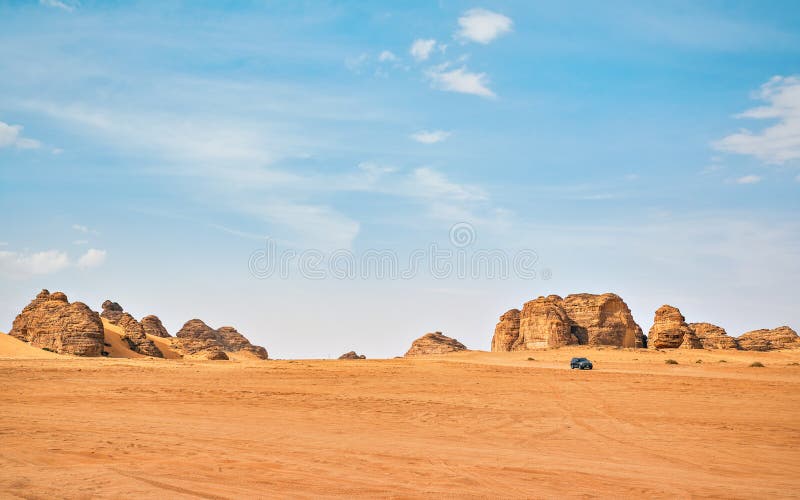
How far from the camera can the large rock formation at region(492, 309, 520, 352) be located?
7419cm

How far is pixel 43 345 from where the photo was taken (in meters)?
47.4

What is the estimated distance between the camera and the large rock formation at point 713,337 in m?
60.2

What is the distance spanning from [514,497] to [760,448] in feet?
23.1

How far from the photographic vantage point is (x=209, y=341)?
6688 cm

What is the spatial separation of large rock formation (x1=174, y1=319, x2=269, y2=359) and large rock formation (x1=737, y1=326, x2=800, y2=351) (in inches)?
1960

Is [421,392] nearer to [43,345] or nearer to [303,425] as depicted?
[303,425]

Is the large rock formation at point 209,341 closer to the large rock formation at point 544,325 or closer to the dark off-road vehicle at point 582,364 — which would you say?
the large rock formation at point 544,325

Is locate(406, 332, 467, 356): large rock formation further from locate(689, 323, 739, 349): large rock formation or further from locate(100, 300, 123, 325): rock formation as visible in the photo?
locate(100, 300, 123, 325): rock formation

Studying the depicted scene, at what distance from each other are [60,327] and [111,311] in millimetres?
27262

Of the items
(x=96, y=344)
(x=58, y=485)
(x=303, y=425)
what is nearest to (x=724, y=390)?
(x=303, y=425)

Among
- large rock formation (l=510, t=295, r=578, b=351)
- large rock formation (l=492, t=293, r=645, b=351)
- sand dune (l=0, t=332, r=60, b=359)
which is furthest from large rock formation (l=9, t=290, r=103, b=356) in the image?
large rock formation (l=492, t=293, r=645, b=351)

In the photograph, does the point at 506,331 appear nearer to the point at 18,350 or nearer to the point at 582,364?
the point at 582,364

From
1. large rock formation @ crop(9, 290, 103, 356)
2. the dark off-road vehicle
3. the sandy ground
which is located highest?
large rock formation @ crop(9, 290, 103, 356)

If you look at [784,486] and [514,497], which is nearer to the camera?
[514,497]
